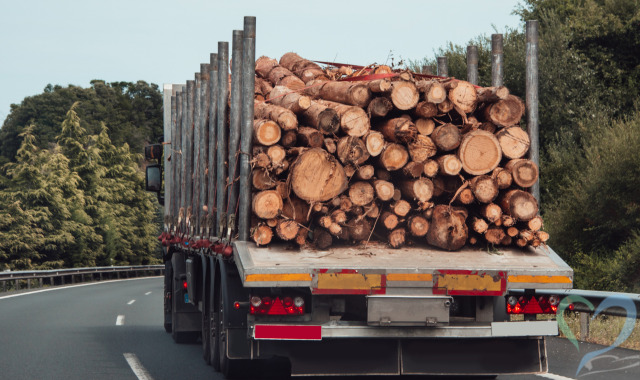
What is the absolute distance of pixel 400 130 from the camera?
8180mm

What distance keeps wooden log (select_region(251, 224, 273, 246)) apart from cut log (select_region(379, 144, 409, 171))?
3.78 ft

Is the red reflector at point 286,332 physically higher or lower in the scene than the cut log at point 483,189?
lower

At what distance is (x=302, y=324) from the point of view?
25.1ft

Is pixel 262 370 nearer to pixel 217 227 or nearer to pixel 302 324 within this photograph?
pixel 217 227

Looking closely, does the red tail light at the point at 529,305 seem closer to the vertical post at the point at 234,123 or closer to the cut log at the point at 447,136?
the cut log at the point at 447,136

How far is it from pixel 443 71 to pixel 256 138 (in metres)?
→ 4.15

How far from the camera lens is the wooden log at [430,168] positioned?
8.31 meters

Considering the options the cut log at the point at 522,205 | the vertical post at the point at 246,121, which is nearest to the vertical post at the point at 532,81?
the cut log at the point at 522,205

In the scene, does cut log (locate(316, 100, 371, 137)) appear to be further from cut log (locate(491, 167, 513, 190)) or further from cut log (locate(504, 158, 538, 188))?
cut log (locate(504, 158, 538, 188))

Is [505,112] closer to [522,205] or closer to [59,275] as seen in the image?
[522,205]

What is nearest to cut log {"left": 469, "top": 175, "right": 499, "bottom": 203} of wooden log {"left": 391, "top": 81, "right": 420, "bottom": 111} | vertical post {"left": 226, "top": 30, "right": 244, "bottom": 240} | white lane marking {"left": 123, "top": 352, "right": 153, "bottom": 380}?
wooden log {"left": 391, "top": 81, "right": 420, "bottom": 111}

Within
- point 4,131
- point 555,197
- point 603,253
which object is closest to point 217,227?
point 603,253

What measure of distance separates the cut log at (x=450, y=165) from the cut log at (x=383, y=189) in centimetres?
48

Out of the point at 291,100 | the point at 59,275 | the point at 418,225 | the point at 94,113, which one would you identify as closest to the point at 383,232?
the point at 418,225
